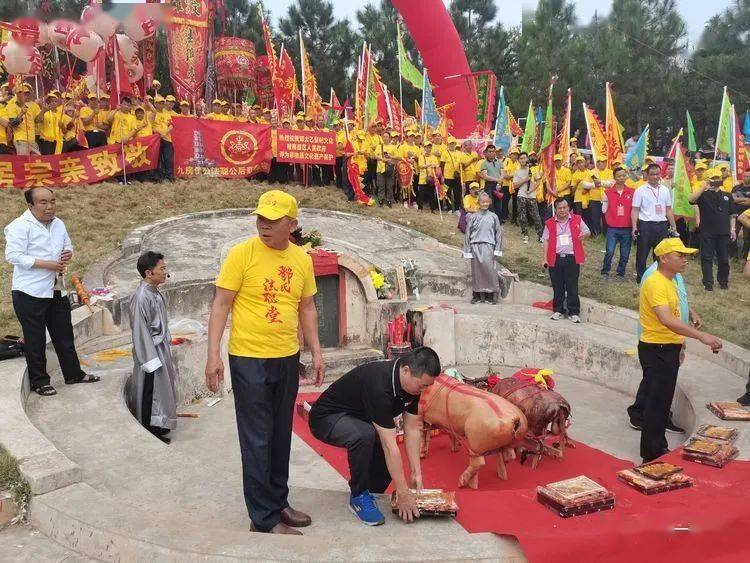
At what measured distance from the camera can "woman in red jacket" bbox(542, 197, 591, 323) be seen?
906 cm

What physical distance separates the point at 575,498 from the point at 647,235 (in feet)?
23.6

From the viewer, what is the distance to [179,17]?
16.0 meters

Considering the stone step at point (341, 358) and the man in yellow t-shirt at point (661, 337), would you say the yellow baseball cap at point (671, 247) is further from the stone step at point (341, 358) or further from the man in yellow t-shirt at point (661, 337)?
the stone step at point (341, 358)

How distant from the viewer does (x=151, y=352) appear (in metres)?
6.04

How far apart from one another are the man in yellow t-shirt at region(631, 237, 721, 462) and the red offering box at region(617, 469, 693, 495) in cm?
108

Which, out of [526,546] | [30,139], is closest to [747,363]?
[526,546]

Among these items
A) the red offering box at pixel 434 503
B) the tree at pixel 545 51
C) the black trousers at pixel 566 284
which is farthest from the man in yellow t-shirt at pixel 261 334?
the tree at pixel 545 51

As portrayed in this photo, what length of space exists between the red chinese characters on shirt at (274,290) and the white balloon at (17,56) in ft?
42.7

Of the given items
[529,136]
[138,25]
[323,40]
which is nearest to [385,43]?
[323,40]

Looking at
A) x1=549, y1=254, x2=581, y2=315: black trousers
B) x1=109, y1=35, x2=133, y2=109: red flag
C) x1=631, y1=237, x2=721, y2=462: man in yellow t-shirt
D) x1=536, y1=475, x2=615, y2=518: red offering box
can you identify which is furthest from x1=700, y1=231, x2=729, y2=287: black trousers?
x1=109, y1=35, x2=133, y2=109: red flag

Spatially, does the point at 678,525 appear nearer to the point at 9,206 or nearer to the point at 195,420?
the point at 195,420

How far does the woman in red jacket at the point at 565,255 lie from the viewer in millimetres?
9062

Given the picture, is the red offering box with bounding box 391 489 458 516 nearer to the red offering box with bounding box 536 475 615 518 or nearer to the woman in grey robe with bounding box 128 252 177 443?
the red offering box with bounding box 536 475 615 518

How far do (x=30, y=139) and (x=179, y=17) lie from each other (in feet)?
16.4
